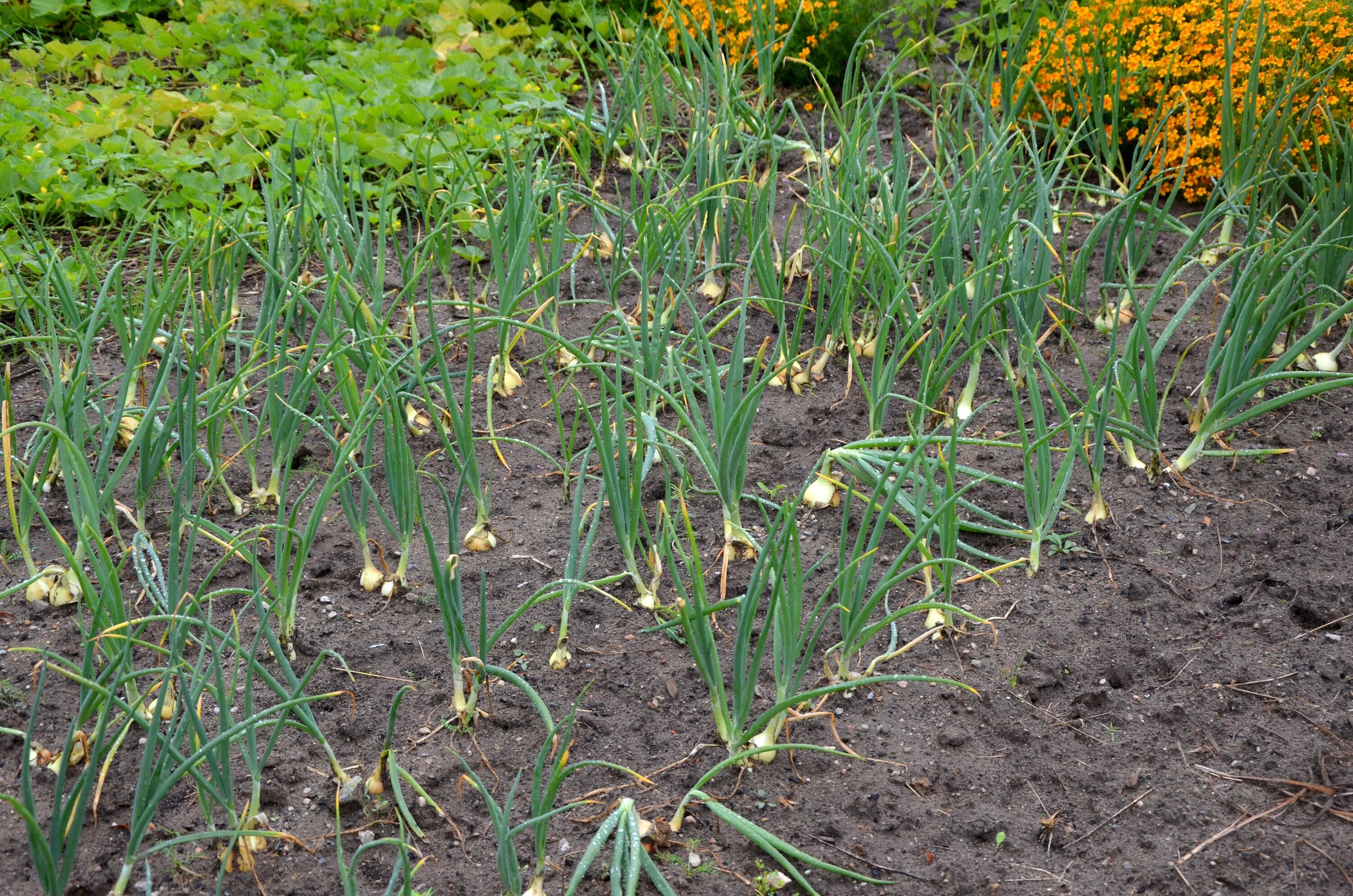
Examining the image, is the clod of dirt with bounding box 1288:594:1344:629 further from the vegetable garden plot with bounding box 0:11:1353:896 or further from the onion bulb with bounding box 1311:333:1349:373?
the onion bulb with bounding box 1311:333:1349:373

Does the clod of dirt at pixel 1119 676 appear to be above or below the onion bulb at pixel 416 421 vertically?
below

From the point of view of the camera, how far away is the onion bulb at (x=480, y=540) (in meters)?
2.18

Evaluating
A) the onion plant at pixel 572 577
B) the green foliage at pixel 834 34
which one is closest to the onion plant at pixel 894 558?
the onion plant at pixel 572 577

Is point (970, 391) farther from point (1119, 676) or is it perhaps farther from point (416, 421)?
point (416, 421)

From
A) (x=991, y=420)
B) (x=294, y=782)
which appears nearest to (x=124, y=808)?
(x=294, y=782)

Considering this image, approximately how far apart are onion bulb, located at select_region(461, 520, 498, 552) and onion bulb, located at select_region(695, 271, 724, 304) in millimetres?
1056

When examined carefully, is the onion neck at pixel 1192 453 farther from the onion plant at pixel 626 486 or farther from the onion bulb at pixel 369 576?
the onion bulb at pixel 369 576

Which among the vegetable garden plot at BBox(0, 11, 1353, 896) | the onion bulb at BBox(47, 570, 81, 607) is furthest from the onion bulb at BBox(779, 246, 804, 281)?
the onion bulb at BBox(47, 570, 81, 607)

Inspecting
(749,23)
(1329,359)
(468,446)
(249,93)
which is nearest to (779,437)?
(468,446)

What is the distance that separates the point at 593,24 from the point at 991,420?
1.79 metres

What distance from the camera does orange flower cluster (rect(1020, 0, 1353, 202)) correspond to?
3.05 meters

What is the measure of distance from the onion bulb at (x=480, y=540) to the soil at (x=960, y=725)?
0.03 meters

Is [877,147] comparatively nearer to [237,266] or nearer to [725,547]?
[725,547]

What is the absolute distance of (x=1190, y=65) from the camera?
3246 mm
